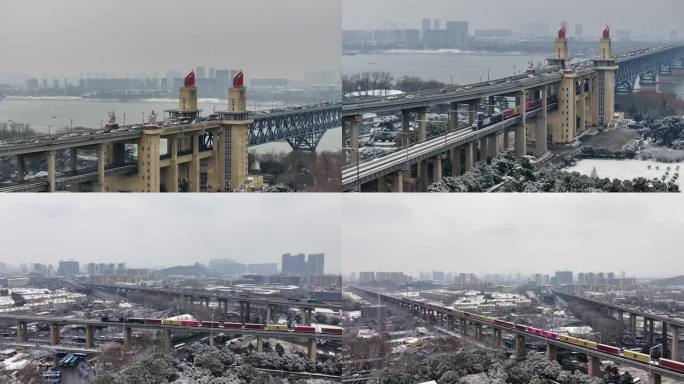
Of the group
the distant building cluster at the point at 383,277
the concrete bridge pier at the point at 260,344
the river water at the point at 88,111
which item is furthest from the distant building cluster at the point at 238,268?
the river water at the point at 88,111

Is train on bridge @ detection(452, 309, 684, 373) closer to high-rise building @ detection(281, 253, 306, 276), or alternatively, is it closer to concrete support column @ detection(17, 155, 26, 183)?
high-rise building @ detection(281, 253, 306, 276)

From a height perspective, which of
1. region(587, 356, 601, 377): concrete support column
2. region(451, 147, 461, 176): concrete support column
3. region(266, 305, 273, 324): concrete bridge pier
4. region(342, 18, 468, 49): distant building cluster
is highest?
region(342, 18, 468, 49): distant building cluster

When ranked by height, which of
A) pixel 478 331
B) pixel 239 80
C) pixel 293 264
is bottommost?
pixel 478 331

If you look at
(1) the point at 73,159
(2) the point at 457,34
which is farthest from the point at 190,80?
(2) the point at 457,34

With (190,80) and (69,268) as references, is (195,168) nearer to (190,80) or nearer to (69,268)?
(190,80)

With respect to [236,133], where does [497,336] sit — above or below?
below

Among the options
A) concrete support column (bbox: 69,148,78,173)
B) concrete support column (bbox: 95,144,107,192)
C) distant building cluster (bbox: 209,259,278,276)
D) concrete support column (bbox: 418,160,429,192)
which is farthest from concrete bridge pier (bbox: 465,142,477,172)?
concrete support column (bbox: 69,148,78,173)
